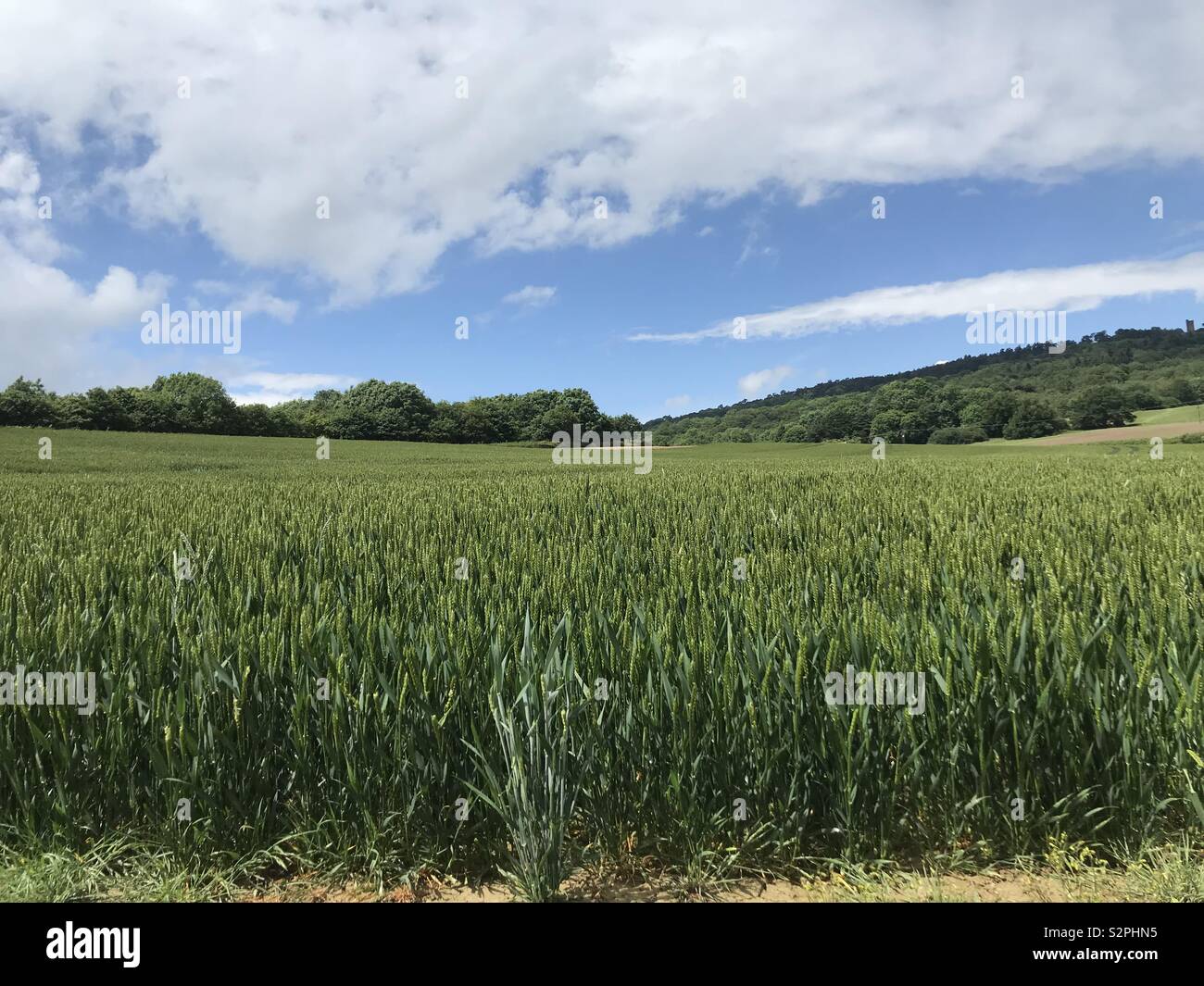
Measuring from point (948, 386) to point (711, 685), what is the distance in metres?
99.8

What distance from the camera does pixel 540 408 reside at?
9812 centimetres

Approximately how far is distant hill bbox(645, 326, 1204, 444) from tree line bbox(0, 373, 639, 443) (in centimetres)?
1679

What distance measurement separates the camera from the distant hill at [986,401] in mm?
68000

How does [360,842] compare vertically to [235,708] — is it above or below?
below

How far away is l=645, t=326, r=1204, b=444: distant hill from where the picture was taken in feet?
223

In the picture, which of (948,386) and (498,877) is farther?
(948,386)

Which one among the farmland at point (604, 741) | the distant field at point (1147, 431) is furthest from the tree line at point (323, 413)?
the farmland at point (604, 741)

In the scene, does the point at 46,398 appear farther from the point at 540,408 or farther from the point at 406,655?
the point at 406,655

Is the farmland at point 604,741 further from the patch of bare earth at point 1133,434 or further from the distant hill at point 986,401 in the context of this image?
the distant hill at point 986,401

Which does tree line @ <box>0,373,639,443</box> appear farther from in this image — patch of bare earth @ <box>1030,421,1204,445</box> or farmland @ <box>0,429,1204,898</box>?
farmland @ <box>0,429,1204,898</box>

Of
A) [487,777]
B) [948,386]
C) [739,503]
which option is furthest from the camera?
[948,386]

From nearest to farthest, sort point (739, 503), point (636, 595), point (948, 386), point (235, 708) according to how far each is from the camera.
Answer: point (235, 708), point (636, 595), point (739, 503), point (948, 386)

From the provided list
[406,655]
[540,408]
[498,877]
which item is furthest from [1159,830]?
[540,408]

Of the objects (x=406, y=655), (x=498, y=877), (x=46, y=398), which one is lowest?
(x=498, y=877)
